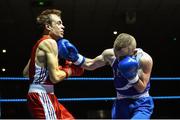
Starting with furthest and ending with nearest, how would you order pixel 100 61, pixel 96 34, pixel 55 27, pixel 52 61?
pixel 96 34
pixel 100 61
pixel 55 27
pixel 52 61

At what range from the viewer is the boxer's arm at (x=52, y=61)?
227 centimetres

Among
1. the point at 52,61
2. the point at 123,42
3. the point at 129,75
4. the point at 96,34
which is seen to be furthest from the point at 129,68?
the point at 96,34

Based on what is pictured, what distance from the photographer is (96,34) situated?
340 inches

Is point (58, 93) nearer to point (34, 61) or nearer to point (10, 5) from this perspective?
point (10, 5)

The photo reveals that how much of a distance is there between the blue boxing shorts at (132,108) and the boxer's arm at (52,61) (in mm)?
441

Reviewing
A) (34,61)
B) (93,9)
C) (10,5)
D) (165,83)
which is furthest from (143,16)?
(34,61)

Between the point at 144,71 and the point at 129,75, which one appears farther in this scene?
the point at 144,71

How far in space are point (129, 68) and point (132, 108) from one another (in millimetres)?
321

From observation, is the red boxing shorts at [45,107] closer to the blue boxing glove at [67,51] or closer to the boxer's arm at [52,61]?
the boxer's arm at [52,61]

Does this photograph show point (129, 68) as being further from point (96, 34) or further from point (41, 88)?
point (96, 34)

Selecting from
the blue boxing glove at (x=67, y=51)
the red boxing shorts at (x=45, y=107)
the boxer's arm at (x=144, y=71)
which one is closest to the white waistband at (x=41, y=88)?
the red boxing shorts at (x=45, y=107)

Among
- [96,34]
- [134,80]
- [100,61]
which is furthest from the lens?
[96,34]

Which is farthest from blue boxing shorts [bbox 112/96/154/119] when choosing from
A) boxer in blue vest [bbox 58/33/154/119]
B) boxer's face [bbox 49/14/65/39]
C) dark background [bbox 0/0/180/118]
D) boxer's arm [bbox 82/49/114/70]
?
dark background [bbox 0/0/180/118]

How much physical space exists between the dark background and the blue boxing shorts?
13.7 ft
